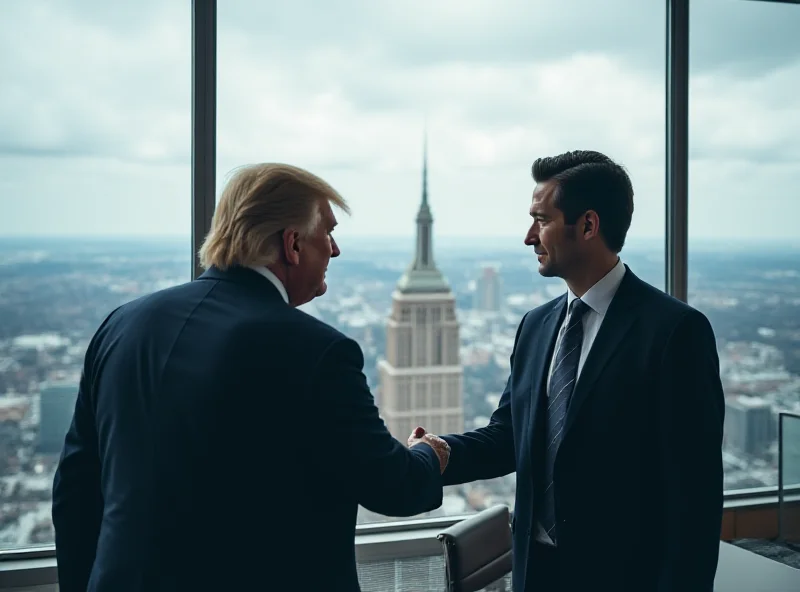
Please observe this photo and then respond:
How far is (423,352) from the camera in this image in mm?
3150

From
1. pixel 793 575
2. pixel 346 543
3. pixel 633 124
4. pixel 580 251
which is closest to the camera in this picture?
pixel 346 543

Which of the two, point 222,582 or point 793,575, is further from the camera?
point 793,575

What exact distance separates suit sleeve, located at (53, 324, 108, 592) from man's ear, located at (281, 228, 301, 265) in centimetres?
46

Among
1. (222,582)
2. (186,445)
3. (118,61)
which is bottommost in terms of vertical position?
(222,582)

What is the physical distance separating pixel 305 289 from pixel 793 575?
5.46ft

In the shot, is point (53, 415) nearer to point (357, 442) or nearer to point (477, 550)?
point (477, 550)

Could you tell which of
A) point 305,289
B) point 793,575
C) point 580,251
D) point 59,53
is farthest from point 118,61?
point 793,575

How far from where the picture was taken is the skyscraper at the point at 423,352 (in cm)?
312

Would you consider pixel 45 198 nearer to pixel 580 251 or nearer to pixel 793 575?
pixel 580 251

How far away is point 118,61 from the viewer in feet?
9.30

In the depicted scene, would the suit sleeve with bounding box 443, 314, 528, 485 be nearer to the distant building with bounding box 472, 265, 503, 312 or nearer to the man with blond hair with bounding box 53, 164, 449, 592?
the man with blond hair with bounding box 53, 164, 449, 592

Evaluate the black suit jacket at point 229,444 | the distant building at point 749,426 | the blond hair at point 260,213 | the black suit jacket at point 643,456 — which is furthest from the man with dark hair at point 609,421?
the distant building at point 749,426

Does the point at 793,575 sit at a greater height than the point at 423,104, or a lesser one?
lesser

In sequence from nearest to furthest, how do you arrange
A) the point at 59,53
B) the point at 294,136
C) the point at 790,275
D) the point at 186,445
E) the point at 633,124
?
the point at 186,445, the point at 59,53, the point at 294,136, the point at 633,124, the point at 790,275
